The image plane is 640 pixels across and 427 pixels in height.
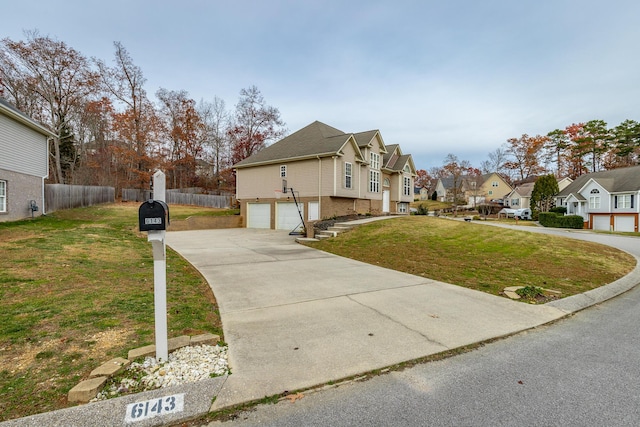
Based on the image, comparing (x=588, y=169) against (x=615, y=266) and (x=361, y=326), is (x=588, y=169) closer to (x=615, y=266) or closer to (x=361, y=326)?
(x=615, y=266)

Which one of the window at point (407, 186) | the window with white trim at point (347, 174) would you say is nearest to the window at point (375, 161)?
the window with white trim at point (347, 174)

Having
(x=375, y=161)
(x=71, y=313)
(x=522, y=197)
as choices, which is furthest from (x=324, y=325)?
(x=522, y=197)

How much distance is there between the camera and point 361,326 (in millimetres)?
3928

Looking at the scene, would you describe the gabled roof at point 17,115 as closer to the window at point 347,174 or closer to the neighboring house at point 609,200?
the window at point 347,174

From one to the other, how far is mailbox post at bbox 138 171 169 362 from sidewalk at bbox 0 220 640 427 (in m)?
0.57

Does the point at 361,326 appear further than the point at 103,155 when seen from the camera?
No

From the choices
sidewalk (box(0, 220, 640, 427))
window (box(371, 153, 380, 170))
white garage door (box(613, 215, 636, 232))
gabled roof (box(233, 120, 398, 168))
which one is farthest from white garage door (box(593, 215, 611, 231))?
sidewalk (box(0, 220, 640, 427))

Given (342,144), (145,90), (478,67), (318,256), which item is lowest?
(318,256)

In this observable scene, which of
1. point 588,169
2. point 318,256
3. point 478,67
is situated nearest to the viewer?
point 318,256

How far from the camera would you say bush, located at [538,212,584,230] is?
2667 cm

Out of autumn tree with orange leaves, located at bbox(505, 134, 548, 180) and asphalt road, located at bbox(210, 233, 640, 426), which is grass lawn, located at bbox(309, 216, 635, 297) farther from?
autumn tree with orange leaves, located at bbox(505, 134, 548, 180)

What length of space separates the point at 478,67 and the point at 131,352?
57.8ft

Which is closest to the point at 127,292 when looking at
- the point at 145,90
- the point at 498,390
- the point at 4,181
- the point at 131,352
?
the point at 131,352

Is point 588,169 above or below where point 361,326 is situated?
above
